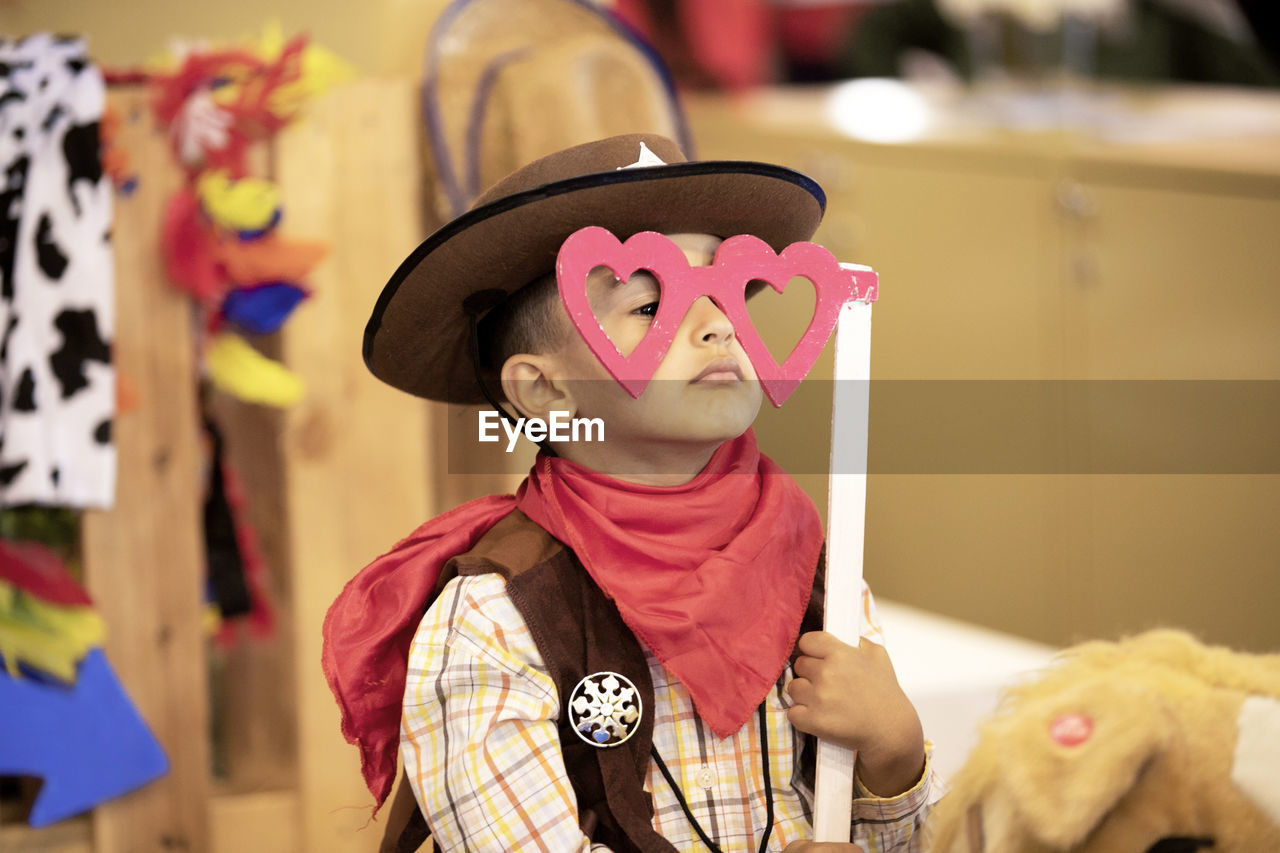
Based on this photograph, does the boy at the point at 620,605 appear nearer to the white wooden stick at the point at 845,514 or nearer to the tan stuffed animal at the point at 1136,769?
the white wooden stick at the point at 845,514

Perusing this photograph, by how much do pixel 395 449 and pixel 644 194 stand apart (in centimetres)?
92

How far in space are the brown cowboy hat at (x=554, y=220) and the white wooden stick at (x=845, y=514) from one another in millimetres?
93

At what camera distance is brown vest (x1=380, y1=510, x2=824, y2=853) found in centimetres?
74

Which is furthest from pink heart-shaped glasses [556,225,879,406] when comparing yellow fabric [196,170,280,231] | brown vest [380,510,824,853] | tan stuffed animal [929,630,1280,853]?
yellow fabric [196,170,280,231]

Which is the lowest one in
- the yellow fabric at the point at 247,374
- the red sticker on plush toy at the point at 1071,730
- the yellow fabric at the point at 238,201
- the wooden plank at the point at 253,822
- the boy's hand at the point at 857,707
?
the wooden plank at the point at 253,822

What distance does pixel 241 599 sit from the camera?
155 cm

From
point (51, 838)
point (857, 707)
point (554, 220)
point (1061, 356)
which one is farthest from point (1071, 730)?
point (1061, 356)

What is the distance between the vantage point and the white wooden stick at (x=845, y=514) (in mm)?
735

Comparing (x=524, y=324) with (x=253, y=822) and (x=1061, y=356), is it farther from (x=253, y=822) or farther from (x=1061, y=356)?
(x=1061, y=356)

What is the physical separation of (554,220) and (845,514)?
25 cm

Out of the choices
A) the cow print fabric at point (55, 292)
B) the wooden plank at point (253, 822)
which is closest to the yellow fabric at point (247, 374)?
the cow print fabric at point (55, 292)

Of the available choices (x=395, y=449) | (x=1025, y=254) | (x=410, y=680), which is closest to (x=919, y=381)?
(x=410, y=680)

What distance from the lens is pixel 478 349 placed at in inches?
33.0

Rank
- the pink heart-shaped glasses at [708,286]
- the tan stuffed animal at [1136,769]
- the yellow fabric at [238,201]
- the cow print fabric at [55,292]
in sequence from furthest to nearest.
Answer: the yellow fabric at [238,201] < the cow print fabric at [55,292] < the pink heart-shaped glasses at [708,286] < the tan stuffed animal at [1136,769]
